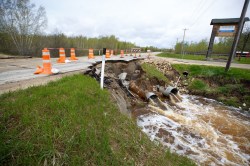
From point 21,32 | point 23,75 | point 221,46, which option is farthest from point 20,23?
point 221,46

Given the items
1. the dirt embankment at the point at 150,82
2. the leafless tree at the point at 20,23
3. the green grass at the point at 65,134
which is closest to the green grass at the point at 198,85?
the dirt embankment at the point at 150,82

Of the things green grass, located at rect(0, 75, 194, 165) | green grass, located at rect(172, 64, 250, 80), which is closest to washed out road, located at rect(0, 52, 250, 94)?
green grass, located at rect(0, 75, 194, 165)

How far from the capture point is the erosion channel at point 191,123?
3760mm

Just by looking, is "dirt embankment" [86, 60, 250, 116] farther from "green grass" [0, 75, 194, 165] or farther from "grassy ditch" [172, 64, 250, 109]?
"green grass" [0, 75, 194, 165]

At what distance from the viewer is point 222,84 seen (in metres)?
9.30

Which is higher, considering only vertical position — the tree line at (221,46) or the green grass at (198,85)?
the tree line at (221,46)

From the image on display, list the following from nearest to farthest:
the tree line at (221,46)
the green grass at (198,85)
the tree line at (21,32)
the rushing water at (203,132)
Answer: the rushing water at (203,132) < the green grass at (198,85) < the tree line at (21,32) < the tree line at (221,46)

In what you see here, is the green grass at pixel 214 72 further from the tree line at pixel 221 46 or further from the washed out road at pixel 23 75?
the tree line at pixel 221 46

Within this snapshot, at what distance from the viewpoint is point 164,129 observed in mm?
4621

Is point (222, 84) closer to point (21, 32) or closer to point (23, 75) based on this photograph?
point (23, 75)

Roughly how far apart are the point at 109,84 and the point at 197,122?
4.22 meters

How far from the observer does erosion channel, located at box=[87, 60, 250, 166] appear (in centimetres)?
376

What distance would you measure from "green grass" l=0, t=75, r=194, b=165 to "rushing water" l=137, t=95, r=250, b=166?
1427mm

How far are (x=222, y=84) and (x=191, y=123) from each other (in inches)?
244
